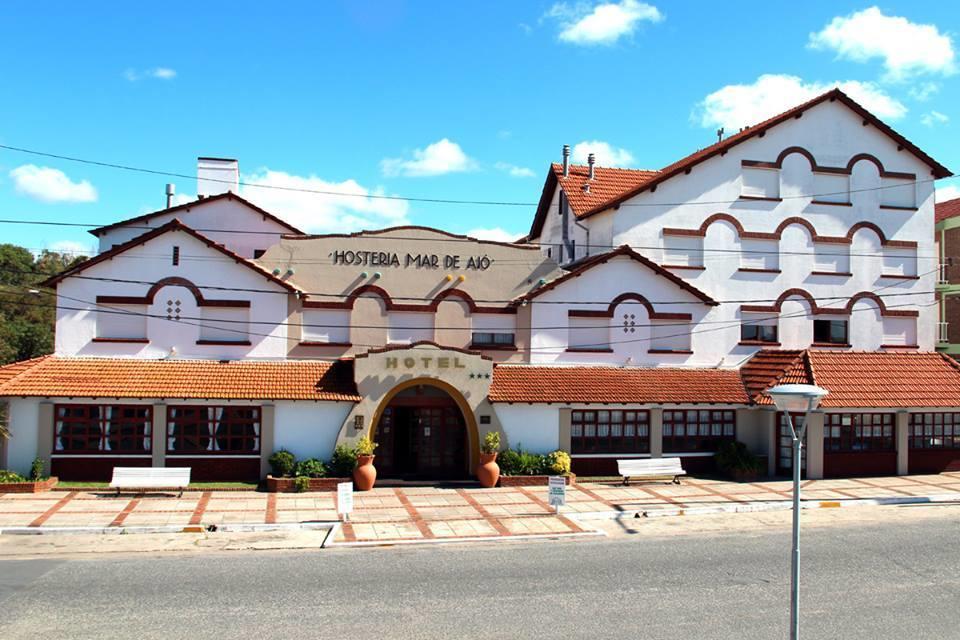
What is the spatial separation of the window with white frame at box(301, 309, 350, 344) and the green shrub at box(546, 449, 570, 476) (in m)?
8.16

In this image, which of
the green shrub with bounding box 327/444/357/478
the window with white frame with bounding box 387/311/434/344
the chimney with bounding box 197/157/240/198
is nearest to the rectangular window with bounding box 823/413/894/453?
the window with white frame with bounding box 387/311/434/344

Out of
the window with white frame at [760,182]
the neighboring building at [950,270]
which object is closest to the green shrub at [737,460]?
the window with white frame at [760,182]

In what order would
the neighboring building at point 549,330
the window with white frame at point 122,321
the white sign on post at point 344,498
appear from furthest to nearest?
the window with white frame at point 122,321
the neighboring building at point 549,330
the white sign on post at point 344,498

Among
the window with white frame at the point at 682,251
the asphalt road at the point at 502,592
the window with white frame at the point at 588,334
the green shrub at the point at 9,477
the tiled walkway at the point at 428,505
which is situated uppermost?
the window with white frame at the point at 682,251

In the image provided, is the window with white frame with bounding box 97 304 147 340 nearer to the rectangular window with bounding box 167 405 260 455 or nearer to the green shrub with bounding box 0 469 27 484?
the rectangular window with bounding box 167 405 260 455

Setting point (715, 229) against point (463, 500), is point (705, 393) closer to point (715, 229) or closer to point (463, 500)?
point (715, 229)

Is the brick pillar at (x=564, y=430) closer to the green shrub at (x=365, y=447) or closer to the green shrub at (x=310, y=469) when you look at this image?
the green shrub at (x=365, y=447)

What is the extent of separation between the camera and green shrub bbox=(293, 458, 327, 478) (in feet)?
83.4

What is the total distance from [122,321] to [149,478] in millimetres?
5837

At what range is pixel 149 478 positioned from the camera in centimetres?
2381

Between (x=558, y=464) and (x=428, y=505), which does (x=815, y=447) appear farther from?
(x=428, y=505)

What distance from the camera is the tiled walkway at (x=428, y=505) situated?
2028 cm

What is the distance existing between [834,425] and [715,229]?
8.52 metres

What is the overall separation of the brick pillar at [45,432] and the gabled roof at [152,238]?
3874 mm
